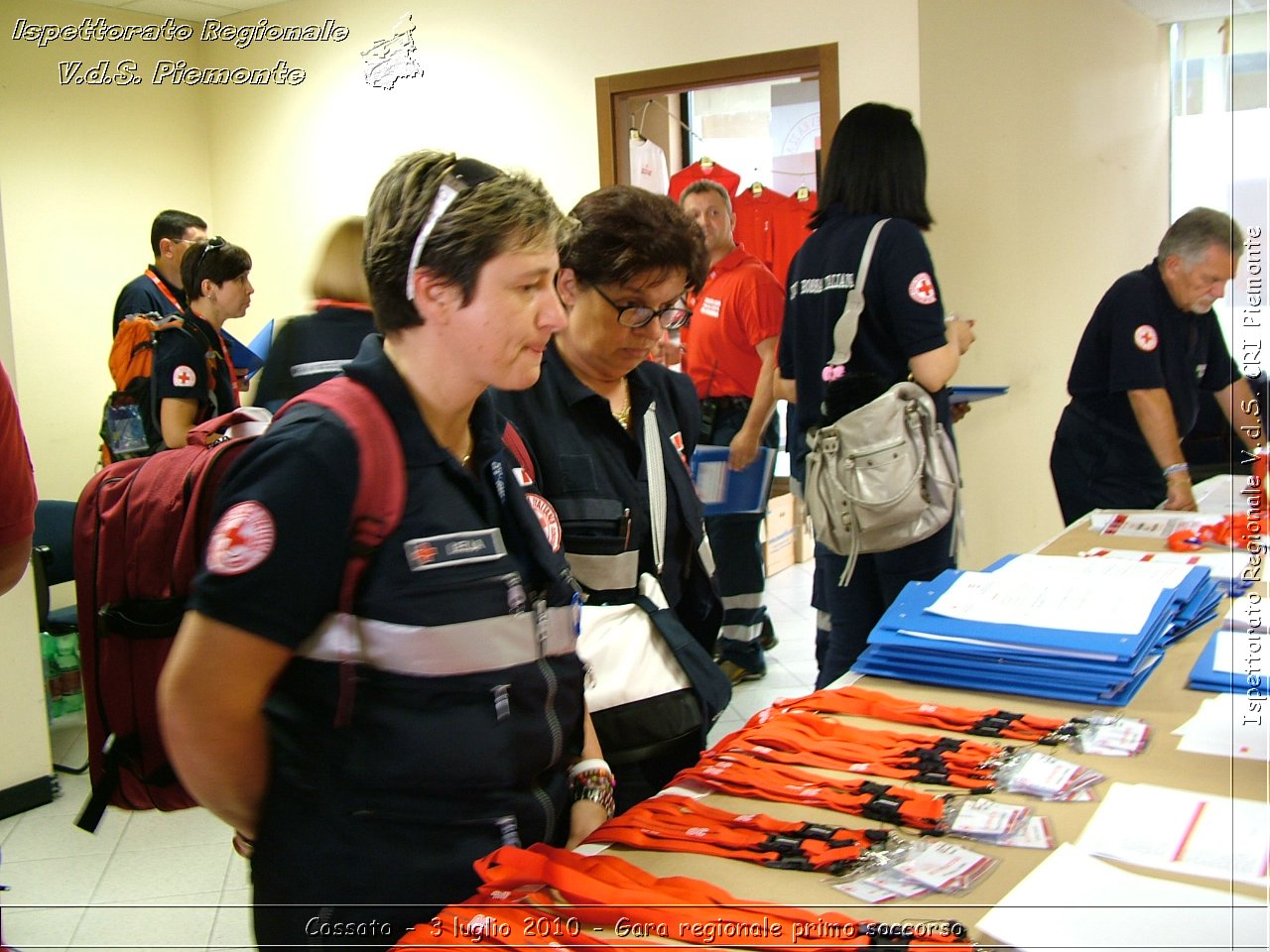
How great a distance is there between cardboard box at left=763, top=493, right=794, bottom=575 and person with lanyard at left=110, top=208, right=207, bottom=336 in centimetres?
328

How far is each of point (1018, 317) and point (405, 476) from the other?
7.29 ft

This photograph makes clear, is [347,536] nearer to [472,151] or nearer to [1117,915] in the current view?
[1117,915]

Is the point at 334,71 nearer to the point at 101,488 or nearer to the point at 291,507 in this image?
the point at 101,488

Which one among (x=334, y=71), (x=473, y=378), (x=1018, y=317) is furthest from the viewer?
(x=334, y=71)

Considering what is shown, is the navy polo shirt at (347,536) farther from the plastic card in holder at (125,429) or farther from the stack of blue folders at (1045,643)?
the plastic card in holder at (125,429)

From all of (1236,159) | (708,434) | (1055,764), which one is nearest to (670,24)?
(708,434)

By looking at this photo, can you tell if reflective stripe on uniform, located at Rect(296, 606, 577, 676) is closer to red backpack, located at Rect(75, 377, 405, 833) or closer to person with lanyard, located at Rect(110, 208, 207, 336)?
red backpack, located at Rect(75, 377, 405, 833)

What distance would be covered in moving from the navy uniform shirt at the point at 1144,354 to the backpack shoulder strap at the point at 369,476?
169cm

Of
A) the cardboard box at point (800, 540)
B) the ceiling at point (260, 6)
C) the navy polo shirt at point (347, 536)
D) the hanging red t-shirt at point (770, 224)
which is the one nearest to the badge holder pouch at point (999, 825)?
the navy polo shirt at point (347, 536)

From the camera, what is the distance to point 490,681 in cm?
97

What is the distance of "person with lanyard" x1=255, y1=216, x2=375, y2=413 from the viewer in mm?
1771

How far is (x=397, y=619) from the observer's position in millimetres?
926

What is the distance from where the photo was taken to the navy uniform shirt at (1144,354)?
2.11 m

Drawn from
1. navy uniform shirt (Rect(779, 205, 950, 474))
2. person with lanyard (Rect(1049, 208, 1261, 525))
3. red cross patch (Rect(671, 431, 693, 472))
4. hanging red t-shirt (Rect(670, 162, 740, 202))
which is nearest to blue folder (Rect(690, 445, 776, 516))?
navy uniform shirt (Rect(779, 205, 950, 474))
